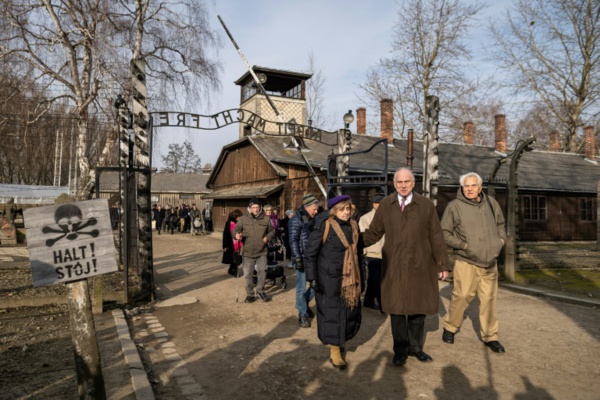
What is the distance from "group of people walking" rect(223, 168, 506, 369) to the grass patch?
448 cm

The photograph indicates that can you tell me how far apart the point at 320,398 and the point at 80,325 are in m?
2.14

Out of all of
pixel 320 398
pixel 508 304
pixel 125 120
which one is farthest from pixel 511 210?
pixel 125 120

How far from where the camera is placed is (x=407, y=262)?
189 inches

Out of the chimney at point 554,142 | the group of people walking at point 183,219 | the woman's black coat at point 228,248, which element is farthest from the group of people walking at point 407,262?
the chimney at point 554,142

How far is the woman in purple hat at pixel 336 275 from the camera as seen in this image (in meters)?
4.74

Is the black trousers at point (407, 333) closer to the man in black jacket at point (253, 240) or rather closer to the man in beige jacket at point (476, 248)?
the man in beige jacket at point (476, 248)

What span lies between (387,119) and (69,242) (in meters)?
24.3

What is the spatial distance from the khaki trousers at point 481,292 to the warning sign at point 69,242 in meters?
3.95

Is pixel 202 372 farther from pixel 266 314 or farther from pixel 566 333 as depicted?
pixel 566 333

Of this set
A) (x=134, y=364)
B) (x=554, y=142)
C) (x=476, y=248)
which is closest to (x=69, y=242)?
(x=134, y=364)

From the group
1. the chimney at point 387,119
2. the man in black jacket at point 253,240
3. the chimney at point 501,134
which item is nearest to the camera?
the man in black jacket at point 253,240

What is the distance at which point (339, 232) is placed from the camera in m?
4.93

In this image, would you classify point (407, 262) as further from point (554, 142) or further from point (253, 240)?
point (554, 142)

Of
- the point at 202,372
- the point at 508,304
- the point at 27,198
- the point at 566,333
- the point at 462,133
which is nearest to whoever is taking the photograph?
the point at 202,372
